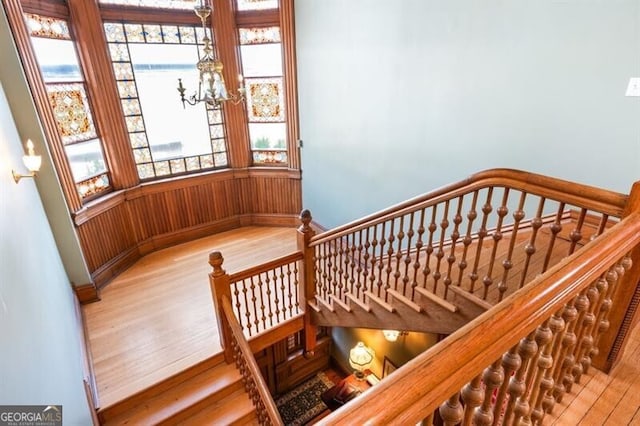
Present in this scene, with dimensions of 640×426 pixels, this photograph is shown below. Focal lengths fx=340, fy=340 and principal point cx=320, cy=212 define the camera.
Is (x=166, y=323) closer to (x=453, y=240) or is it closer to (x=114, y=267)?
(x=114, y=267)

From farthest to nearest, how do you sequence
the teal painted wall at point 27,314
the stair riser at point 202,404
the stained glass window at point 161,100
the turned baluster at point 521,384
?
the stained glass window at point 161,100 < the stair riser at point 202,404 < the teal painted wall at point 27,314 < the turned baluster at point 521,384

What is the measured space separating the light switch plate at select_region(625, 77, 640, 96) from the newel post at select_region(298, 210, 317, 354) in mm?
2347

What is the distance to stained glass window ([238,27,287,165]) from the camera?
5.15m

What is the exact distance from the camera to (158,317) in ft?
12.9

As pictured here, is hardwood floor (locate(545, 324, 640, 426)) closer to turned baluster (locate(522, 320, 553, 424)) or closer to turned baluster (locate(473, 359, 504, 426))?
turned baluster (locate(522, 320, 553, 424))

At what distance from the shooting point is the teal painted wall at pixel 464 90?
2.27 meters

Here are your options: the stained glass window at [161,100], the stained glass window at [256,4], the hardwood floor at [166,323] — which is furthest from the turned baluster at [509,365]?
the stained glass window at [256,4]

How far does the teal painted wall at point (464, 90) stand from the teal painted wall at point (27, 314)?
10.6 ft

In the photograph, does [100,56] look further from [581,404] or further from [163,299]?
[581,404]

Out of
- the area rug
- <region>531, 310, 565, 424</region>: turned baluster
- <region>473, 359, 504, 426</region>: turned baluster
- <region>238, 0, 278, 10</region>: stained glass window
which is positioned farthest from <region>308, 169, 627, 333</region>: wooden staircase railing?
<region>238, 0, 278, 10</region>: stained glass window

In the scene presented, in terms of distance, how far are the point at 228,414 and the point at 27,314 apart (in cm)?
206

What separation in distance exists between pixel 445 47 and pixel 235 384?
12.3 ft

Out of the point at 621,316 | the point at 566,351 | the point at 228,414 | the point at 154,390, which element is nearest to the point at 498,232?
the point at 621,316

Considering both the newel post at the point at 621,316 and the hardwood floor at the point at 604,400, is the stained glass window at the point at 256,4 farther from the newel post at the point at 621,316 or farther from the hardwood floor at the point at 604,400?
the hardwood floor at the point at 604,400
